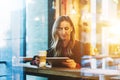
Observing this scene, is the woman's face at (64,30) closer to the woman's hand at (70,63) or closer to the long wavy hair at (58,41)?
the long wavy hair at (58,41)

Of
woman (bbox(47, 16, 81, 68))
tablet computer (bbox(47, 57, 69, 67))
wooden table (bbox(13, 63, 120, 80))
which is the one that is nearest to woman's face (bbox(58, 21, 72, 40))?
woman (bbox(47, 16, 81, 68))

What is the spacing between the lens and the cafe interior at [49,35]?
1862 mm

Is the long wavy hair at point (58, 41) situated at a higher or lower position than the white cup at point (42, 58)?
higher

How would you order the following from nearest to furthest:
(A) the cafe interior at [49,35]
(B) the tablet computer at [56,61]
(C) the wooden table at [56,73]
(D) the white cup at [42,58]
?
1. (A) the cafe interior at [49,35]
2. (C) the wooden table at [56,73]
3. (B) the tablet computer at [56,61]
4. (D) the white cup at [42,58]

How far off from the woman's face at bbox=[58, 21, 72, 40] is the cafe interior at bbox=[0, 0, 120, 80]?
0.25ft

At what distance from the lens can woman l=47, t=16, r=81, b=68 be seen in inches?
81.4

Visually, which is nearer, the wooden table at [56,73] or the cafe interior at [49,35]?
Answer: the cafe interior at [49,35]

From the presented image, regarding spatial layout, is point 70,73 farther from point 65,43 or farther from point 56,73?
point 65,43

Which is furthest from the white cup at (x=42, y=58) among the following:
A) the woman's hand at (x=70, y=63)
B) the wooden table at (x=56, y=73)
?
the woman's hand at (x=70, y=63)

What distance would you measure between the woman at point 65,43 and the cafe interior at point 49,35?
47mm

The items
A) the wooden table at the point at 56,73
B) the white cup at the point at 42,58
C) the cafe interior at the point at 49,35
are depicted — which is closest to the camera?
the cafe interior at the point at 49,35

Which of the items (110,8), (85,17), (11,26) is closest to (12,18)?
(11,26)

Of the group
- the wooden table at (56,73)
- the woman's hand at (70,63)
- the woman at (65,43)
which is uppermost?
the woman at (65,43)

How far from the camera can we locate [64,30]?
2143 millimetres
